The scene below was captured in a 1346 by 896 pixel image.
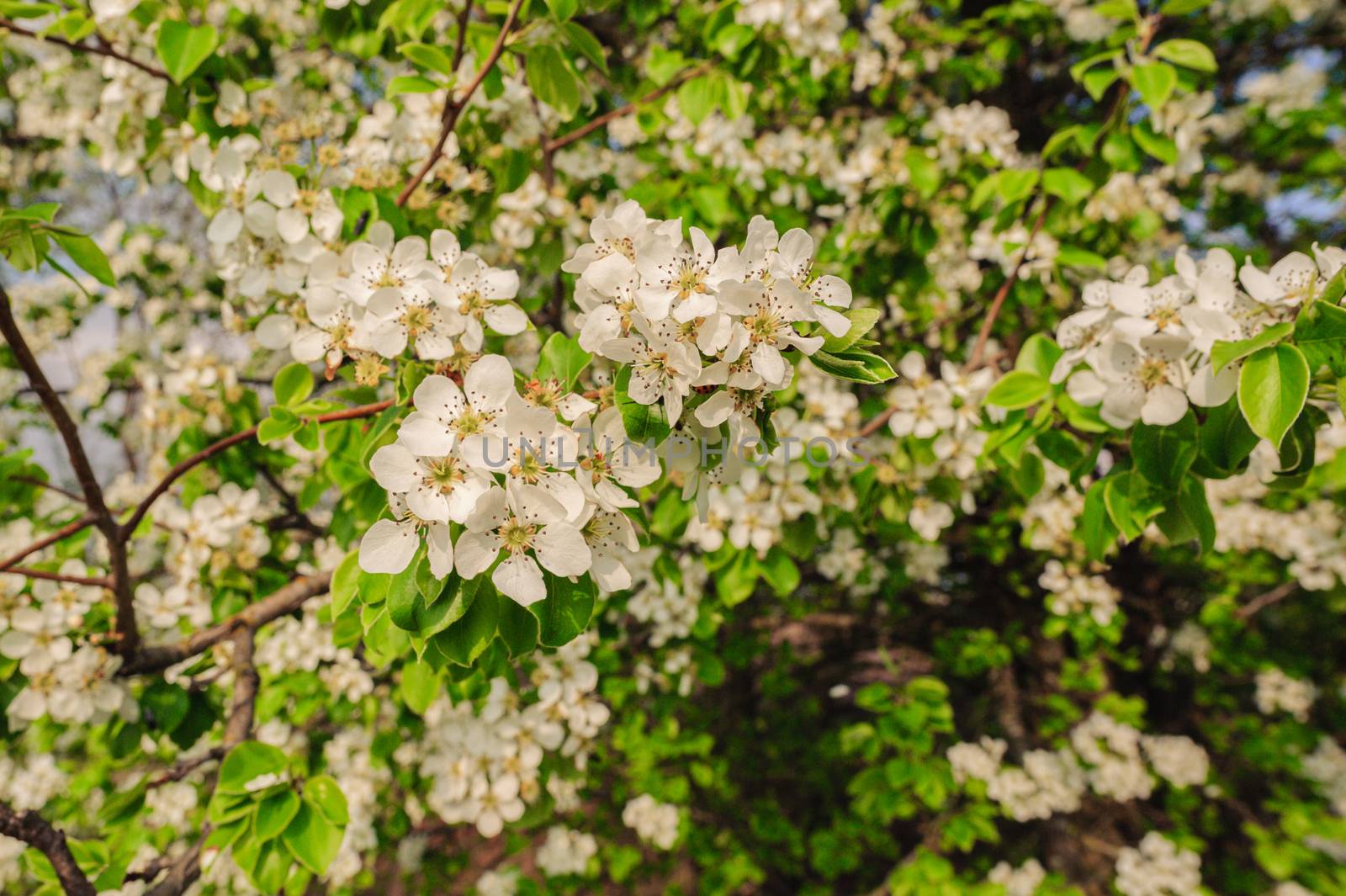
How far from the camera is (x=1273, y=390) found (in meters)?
1.09

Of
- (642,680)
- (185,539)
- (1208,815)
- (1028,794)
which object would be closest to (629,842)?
(642,680)

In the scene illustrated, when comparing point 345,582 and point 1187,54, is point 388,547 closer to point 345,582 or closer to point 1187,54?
point 345,582

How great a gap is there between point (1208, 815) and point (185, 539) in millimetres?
6567

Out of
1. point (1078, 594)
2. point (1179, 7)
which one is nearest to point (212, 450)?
point (1179, 7)

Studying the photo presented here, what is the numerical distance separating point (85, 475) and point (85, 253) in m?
0.54

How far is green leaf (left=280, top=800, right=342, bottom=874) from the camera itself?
4.68 ft

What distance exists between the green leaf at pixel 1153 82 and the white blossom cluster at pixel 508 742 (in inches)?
92.7

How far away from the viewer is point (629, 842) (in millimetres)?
4730

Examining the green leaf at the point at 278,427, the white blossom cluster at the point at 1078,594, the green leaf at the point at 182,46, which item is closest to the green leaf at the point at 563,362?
the green leaf at the point at 278,427

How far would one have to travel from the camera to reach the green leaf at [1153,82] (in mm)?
1910

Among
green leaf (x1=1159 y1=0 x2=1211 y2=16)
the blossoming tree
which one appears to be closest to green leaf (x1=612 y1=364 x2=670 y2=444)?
the blossoming tree

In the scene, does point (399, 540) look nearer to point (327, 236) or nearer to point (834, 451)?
point (327, 236)

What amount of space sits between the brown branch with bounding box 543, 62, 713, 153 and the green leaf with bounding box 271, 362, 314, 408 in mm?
1204

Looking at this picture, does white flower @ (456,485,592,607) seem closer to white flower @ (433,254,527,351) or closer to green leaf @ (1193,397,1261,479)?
white flower @ (433,254,527,351)
